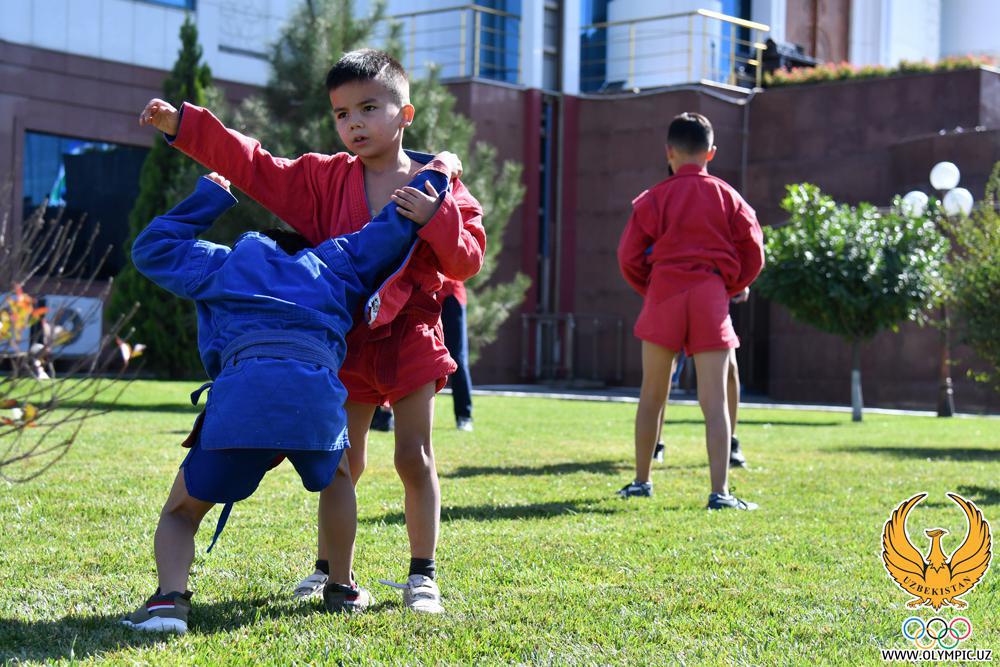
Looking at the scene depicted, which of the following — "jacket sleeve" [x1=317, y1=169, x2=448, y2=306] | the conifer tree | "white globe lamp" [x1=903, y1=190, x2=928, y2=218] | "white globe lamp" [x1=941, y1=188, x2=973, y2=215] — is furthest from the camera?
the conifer tree

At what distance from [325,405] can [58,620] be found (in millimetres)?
946

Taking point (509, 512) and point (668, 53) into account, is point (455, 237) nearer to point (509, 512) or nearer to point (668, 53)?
point (509, 512)

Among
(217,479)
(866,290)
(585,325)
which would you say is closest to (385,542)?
(217,479)

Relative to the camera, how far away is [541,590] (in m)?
3.91

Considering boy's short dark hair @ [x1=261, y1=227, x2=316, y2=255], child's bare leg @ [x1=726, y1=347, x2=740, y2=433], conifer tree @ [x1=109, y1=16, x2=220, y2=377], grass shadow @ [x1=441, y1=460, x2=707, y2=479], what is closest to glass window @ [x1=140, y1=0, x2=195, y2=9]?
conifer tree @ [x1=109, y1=16, x2=220, y2=377]

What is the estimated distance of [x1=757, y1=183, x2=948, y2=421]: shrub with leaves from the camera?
1488 centimetres

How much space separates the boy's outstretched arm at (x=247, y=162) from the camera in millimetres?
3756

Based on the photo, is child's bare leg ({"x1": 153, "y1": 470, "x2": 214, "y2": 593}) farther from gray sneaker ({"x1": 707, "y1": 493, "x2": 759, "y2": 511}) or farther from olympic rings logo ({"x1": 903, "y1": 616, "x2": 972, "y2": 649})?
gray sneaker ({"x1": 707, "y1": 493, "x2": 759, "y2": 511})

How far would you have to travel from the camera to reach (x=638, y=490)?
21.1ft

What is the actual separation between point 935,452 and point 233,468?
752 cm

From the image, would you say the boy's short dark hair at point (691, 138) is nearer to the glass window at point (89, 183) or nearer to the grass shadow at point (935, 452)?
the grass shadow at point (935, 452)

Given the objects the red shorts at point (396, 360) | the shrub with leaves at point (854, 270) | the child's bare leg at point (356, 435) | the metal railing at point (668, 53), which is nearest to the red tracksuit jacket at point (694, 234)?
the child's bare leg at point (356, 435)

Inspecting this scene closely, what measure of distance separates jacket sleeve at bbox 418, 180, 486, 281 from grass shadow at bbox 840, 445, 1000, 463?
6030mm

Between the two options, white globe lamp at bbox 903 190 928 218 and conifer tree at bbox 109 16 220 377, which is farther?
conifer tree at bbox 109 16 220 377
